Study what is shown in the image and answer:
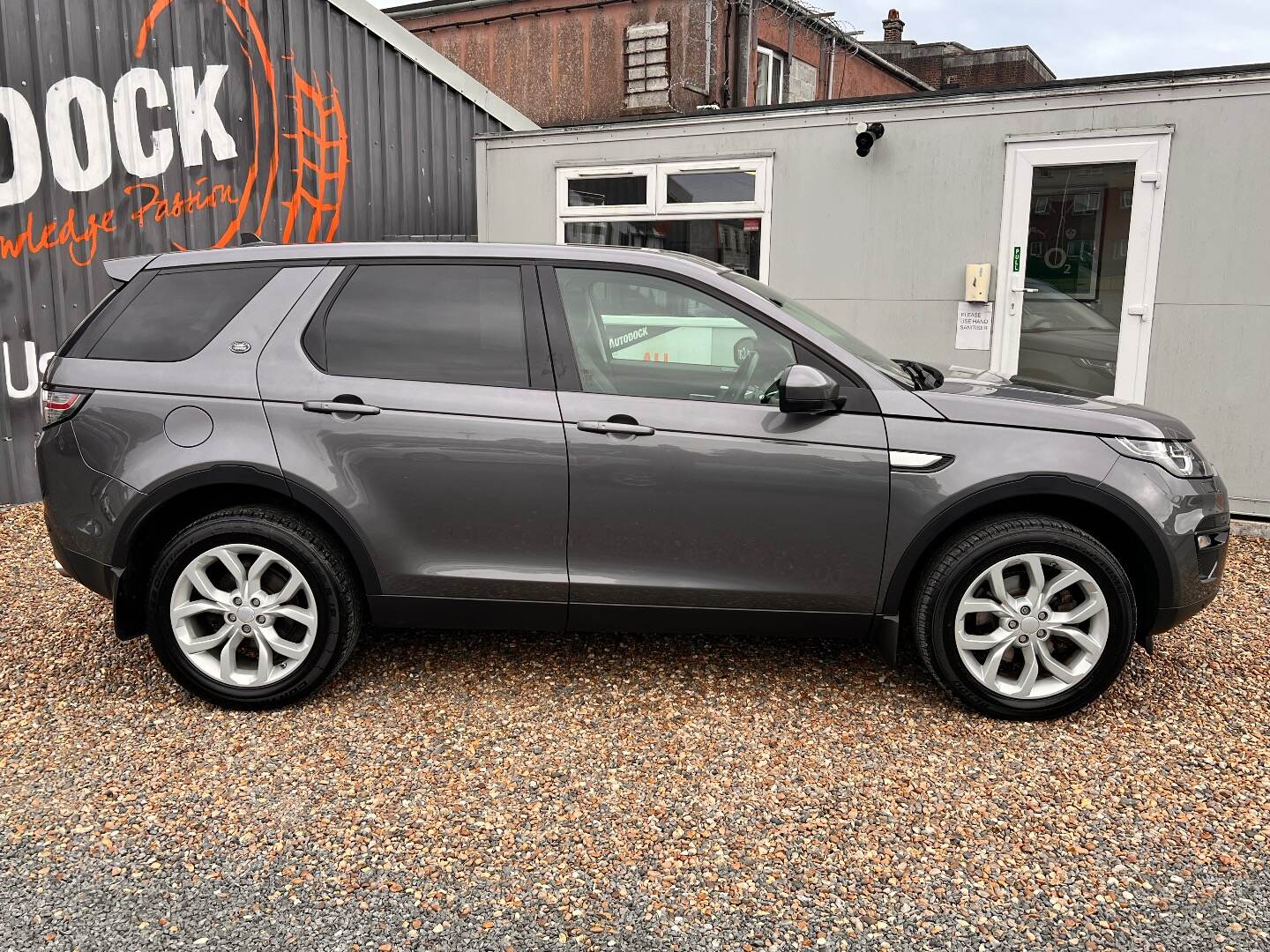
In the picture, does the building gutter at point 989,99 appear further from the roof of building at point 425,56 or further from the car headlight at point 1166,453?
the car headlight at point 1166,453

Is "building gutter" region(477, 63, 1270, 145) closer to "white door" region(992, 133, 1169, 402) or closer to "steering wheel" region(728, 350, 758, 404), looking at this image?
"white door" region(992, 133, 1169, 402)

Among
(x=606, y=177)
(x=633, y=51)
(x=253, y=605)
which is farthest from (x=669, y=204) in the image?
(x=633, y=51)

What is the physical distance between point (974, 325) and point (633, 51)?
37.4 ft

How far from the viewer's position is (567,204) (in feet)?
27.8

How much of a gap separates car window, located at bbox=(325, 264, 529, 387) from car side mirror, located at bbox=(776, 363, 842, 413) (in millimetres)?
937

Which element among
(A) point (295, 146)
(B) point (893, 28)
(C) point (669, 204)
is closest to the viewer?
(C) point (669, 204)

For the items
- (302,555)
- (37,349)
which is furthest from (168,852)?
(37,349)

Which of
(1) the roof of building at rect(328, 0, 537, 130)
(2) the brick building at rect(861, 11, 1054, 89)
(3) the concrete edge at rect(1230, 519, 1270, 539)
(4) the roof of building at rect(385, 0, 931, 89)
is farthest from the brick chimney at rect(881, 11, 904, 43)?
(3) the concrete edge at rect(1230, 519, 1270, 539)

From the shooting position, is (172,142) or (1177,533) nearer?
(1177,533)

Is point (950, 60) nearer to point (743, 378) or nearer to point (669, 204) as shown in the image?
point (669, 204)

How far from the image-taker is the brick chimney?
27.2 meters

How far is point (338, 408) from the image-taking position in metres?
3.53

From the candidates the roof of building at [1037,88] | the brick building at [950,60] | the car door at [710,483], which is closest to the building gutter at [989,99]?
the roof of building at [1037,88]

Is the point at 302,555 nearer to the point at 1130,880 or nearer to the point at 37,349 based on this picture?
the point at 1130,880
